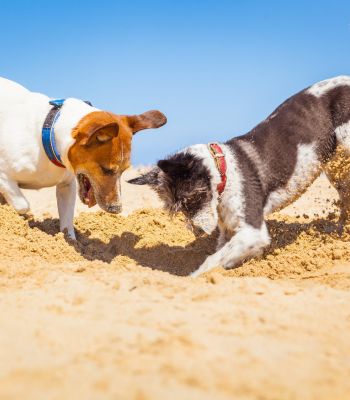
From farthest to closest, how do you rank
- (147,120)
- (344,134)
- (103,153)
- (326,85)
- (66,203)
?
(326,85) < (66,203) < (344,134) < (147,120) < (103,153)

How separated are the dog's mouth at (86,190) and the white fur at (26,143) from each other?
6.4 inches

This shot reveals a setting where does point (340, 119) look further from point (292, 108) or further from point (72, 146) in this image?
point (72, 146)

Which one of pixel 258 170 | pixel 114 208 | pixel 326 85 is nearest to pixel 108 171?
pixel 114 208

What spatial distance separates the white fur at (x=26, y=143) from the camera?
507 cm

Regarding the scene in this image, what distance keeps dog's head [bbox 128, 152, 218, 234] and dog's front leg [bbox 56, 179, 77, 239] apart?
111 cm

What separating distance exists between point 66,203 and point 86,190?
0.83 metres

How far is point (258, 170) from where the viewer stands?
5.36 m

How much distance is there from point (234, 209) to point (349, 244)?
1.23 meters

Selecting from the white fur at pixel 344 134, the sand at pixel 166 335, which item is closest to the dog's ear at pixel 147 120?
the sand at pixel 166 335

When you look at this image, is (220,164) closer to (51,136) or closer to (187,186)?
(187,186)

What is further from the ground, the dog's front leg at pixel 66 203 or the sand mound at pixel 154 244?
the dog's front leg at pixel 66 203

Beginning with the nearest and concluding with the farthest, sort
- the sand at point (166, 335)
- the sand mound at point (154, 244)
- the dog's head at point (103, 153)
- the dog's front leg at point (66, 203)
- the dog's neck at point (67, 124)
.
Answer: the sand at point (166, 335) → the dog's head at point (103, 153) → the dog's neck at point (67, 124) → the sand mound at point (154, 244) → the dog's front leg at point (66, 203)

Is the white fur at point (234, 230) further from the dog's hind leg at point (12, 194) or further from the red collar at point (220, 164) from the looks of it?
the dog's hind leg at point (12, 194)

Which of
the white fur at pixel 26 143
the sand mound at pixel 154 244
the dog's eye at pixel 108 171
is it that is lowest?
the sand mound at pixel 154 244
